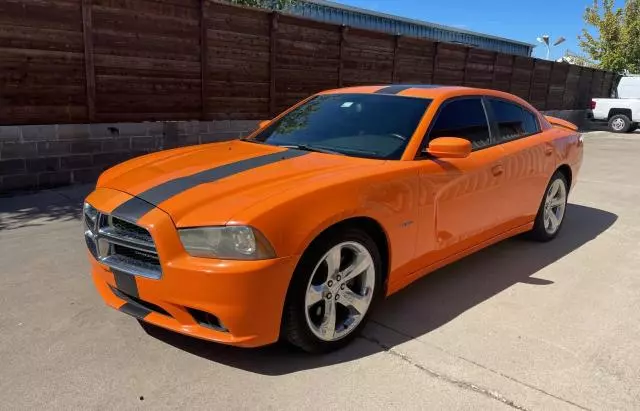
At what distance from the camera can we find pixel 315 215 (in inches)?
106

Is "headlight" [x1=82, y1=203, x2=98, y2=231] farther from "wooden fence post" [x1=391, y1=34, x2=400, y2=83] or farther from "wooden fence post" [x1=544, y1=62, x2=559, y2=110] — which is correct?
"wooden fence post" [x1=544, y1=62, x2=559, y2=110]

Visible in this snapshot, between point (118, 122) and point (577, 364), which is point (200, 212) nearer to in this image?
point (577, 364)

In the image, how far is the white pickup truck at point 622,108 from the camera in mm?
19844

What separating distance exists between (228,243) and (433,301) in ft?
5.94

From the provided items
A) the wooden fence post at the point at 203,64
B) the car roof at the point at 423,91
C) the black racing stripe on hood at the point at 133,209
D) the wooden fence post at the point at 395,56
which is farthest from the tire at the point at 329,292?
the wooden fence post at the point at 395,56

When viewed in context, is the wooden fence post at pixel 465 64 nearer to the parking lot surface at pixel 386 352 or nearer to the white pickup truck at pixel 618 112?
the white pickup truck at pixel 618 112

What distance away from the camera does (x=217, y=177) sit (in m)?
3.02

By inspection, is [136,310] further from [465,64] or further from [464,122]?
[465,64]

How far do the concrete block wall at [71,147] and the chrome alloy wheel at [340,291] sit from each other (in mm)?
5371

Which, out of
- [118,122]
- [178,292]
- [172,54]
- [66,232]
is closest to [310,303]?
[178,292]

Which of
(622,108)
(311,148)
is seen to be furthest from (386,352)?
(622,108)

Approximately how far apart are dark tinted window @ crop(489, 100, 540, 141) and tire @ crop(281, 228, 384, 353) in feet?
6.39

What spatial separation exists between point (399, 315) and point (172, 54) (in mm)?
6067

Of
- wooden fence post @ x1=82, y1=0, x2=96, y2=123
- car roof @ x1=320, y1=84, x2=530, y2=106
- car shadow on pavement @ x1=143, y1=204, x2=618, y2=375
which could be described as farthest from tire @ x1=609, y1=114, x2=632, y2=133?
wooden fence post @ x1=82, y1=0, x2=96, y2=123
